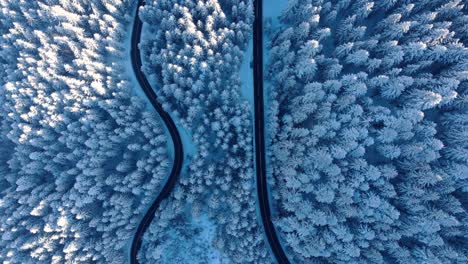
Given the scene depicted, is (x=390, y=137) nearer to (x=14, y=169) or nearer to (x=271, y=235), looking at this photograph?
(x=271, y=235)

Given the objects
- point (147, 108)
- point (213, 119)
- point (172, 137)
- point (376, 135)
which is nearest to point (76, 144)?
point (147, 108)

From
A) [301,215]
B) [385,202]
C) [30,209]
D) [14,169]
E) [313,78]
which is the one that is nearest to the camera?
[385,202]

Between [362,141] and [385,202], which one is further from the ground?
[362,141]

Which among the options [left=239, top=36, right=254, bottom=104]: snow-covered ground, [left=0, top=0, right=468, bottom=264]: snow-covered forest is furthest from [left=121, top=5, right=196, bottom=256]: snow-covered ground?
[left=239, top=36, right=254, bottom=104]: snow-covered ground

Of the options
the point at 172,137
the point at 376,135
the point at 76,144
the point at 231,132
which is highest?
the point at 172,137

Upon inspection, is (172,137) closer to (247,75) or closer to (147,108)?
(147,108)

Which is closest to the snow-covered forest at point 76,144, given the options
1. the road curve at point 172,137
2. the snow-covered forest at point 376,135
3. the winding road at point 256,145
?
the road curve at point 172,137

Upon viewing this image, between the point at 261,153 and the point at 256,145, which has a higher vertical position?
the point at 256,145

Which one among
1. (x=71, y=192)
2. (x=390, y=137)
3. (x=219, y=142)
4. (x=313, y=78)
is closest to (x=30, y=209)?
(x=71, y=192)
